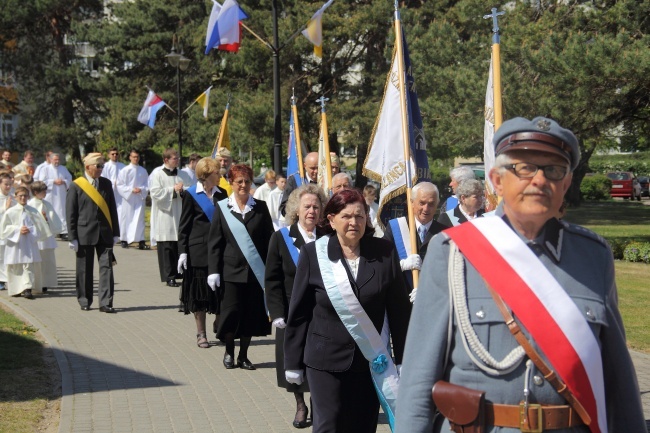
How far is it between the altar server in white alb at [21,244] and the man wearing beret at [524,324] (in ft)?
42.2

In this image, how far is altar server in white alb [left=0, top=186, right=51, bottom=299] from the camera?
603 inches

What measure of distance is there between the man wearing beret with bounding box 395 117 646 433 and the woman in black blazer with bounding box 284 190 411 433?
2.28 meters

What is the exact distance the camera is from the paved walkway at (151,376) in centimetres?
783

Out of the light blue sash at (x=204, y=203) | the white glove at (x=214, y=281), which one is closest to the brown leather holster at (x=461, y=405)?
the white glove at (x=214, y=281)

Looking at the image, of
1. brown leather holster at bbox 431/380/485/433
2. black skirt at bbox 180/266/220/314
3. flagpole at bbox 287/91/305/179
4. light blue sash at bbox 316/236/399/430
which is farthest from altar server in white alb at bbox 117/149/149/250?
brown leather holster at bbox 431/380/485/433

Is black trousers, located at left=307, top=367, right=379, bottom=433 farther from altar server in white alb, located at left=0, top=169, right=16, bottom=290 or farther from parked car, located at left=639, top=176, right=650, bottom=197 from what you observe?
parked car, located at left=639, top=176, right=650, bottom=197

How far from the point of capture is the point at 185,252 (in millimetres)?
11266

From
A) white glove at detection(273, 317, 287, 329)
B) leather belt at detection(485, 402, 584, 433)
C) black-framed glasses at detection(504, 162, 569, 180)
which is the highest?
black-framed glasses at detection(504, 162, 569, 180)

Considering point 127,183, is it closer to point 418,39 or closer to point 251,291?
point 418,39

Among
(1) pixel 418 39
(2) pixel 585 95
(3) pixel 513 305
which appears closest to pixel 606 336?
(3) pixel 513 305

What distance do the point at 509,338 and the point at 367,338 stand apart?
2424 mm

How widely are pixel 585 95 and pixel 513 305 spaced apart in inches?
716

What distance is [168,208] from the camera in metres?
16.9

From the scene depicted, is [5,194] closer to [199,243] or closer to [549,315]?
[199,243]
